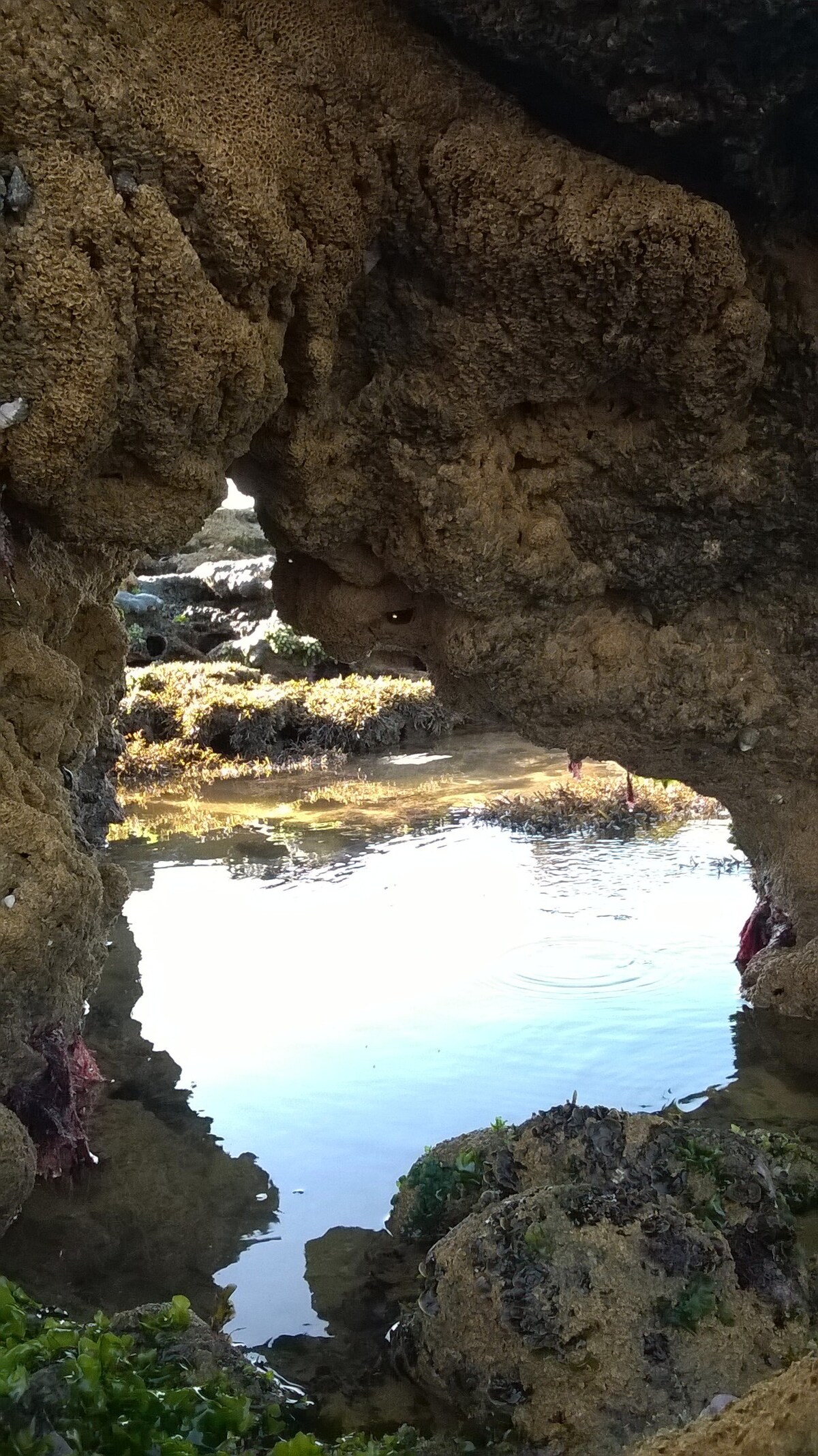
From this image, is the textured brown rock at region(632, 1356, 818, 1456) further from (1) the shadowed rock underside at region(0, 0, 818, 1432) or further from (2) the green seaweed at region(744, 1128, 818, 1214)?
(1) the shadowed rock underside at region(0, 0, 818, 1432)

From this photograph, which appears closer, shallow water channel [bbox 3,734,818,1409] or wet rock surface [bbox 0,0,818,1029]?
wet rock surface [bbox 0,0,818,1029]

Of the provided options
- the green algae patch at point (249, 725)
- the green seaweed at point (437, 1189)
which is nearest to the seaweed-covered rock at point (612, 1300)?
the green seaweed at point (437, 1189)

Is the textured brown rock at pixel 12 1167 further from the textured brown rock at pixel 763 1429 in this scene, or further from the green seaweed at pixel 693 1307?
the textured brown rock at pixel 763 1429

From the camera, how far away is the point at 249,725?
14219mm

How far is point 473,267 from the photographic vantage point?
4.00 m

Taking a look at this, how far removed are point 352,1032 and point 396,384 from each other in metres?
3.00

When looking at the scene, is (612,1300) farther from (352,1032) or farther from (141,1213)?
(352,1032)

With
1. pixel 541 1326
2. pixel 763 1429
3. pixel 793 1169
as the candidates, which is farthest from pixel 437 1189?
pixel 763 1429

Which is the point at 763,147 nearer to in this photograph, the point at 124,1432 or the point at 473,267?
the point at 473,267

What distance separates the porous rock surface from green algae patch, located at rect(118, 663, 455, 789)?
8365 mm

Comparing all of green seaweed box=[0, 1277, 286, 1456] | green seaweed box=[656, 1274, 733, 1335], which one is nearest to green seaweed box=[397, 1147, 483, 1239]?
green seaweed box=[656, 1274, 733, 1335]

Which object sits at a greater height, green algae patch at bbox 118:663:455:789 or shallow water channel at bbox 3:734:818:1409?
shallow water channel at bbox 3:734:818:1409

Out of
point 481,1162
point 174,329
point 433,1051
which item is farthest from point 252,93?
point 433,1051

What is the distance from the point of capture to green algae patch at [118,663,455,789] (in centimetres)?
→ 1355
